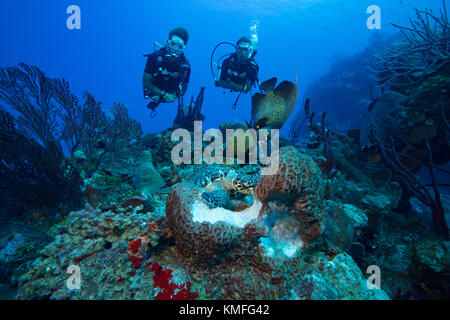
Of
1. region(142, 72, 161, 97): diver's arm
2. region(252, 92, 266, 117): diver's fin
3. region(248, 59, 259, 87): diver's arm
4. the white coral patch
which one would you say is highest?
region(248, 59, 259, 87): diver's arm

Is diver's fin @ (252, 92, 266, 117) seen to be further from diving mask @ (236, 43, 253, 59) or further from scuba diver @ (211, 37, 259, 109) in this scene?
diving mask @ (236, 43, 253, 59)

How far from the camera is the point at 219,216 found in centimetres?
190

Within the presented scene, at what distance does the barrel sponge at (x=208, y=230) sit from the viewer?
1.77 meters

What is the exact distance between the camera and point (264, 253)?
186 centimetres

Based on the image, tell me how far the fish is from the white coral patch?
3.23m

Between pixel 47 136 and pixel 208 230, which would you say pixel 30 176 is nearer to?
pixel 47 136

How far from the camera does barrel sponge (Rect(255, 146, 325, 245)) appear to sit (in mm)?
1858

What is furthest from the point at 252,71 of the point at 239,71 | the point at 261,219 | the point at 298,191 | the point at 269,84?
the point at 261,219

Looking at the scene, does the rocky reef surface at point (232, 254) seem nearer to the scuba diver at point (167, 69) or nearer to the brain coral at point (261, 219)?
the brain coral at point (261, 219)

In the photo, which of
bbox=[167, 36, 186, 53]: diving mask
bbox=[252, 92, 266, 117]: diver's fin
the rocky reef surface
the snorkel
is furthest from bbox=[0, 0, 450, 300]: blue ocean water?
the snorkel

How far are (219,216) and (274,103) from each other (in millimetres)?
3732

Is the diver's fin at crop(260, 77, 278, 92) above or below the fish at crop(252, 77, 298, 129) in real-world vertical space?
above

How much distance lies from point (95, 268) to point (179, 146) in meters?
3.94
